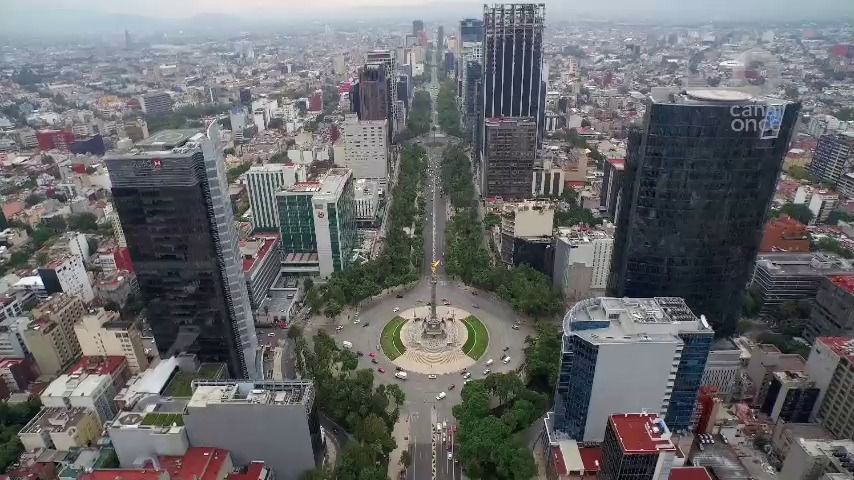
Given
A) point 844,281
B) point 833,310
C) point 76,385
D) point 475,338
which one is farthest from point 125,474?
point 844,281

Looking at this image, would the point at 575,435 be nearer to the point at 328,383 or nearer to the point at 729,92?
the point at 328,383

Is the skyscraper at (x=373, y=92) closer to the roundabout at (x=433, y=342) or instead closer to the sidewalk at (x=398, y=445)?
the roundabout at (x=433, y=342)

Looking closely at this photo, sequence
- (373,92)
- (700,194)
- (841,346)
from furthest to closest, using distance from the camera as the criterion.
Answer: (373,92) < (700,194) < (841,346)

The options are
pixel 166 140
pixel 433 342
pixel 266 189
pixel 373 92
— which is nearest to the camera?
pixel 166 140

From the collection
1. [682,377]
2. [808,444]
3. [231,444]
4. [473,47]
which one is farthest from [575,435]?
[473,47]

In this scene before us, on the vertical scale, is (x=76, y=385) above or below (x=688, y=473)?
below

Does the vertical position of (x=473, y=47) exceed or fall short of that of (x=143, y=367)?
it exceeds it

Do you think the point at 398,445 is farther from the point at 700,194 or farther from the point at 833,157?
the point at 833,157
